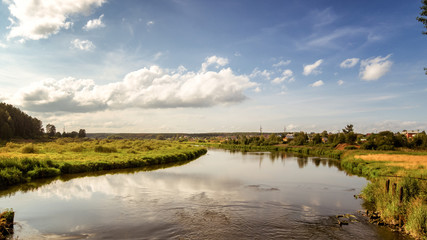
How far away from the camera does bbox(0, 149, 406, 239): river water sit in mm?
13438

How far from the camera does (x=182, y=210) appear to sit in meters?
17.2

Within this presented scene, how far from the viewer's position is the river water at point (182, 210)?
1344 centimetres

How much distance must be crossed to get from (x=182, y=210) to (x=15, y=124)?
96795 millimetres

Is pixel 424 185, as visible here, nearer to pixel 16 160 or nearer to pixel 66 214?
pixel 66 214

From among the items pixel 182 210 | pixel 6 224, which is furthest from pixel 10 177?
pixel 182 210

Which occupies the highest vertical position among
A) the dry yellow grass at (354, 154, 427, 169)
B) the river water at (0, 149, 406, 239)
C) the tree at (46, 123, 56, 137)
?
the tree at (46, 123, 56, 137)

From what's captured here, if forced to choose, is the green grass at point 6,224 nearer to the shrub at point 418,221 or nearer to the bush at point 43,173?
the bush at point 43,173

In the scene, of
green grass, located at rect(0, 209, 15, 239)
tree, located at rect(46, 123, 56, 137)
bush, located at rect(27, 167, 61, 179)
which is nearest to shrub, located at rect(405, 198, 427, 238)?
green grass, located at rect(0, 209, 15, 239)

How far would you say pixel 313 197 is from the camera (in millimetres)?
22328

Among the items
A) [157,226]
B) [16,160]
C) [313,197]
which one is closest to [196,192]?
[157,226]

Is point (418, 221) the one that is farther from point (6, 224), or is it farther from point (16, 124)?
point (16, 124)

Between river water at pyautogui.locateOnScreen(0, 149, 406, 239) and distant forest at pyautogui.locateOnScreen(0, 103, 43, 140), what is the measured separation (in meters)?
66.3

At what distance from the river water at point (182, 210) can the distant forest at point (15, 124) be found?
Result: 66.3 metres

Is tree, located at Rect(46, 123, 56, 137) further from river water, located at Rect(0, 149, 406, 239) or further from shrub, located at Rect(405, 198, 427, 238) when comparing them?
shrub, located at Rect(405, 198, 427, 238)
